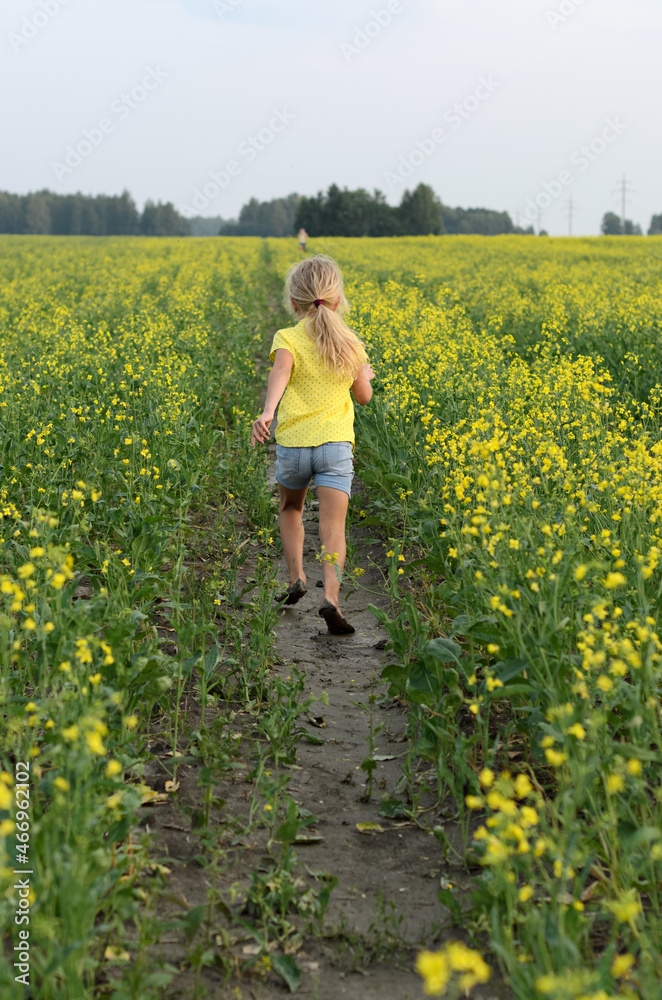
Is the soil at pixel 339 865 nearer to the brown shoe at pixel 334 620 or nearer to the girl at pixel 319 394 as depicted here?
the brown shoe at pixel 334 620

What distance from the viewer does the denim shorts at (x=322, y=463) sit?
16.1ft

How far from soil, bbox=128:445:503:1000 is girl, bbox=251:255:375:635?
42.8 inches

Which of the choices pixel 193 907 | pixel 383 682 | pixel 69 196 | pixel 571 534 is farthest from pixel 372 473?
pixel 69 196

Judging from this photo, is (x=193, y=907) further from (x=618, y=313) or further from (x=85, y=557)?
(x=618, y=313)

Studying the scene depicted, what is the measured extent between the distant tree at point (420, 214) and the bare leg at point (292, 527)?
68469 mm

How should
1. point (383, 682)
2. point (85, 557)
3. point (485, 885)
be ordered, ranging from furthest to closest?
point (383, 682), point (85, 557), point (485, 885)

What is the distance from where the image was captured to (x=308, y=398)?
4941mm

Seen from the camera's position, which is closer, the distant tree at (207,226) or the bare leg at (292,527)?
the bare leg at (292,527)

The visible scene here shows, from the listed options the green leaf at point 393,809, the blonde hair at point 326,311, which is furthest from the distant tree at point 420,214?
the green leaf at point 393,809

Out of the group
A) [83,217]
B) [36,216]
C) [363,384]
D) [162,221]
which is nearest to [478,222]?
[162,221]

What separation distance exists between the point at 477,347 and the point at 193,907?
6397mm

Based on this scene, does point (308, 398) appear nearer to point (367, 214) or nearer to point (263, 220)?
point (367, 214)

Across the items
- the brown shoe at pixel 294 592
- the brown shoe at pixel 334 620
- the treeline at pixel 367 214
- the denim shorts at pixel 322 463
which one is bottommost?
the brown shoe at pixel 334 620

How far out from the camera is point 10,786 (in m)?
2.43
